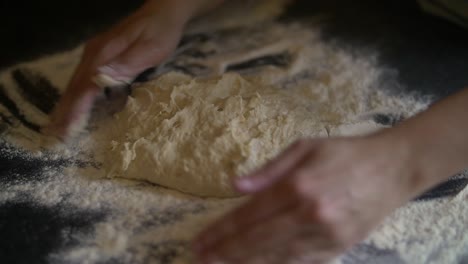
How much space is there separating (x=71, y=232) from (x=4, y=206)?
5.9 inches

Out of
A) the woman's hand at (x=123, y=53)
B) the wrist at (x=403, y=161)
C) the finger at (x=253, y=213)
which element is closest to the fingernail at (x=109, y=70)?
the woman's hand at (x=123, y=53)

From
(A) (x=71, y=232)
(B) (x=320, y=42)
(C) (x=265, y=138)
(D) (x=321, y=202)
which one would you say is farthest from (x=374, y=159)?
(B) (x=320, y=42)

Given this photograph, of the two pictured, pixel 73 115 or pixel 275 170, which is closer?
pixel 275 170

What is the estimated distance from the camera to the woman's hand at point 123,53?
105 centimetres

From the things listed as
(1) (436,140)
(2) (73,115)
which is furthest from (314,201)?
(2) (73,115)

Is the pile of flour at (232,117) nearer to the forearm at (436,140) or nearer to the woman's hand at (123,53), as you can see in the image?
the woman's hand at (123,53)

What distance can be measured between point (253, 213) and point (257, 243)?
0.13 feet

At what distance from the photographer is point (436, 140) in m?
0.73

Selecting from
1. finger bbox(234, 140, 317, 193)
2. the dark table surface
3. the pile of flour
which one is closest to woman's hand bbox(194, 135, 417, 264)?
finger bbox(234, 140, 317, 193)

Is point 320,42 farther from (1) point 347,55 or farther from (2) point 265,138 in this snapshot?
(2) point 265,138

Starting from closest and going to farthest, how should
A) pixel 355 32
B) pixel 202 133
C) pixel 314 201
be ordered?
pixel 314 201 → pixel 202 133 → pixel 355 32

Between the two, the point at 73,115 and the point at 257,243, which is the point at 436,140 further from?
the point at 73,115

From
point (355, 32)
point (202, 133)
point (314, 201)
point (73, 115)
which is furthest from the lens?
point (355, 32)

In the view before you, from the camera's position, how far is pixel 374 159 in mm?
690
